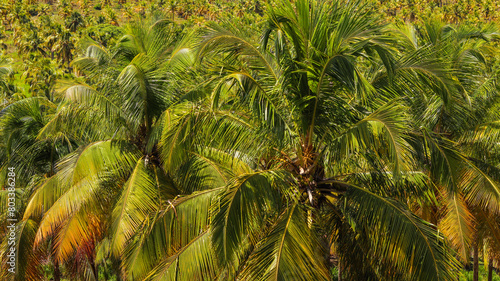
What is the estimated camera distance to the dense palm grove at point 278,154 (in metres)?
6.55

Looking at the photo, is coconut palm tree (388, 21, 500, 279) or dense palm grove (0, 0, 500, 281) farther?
coconut palm tree (388, 21, 500, 279)

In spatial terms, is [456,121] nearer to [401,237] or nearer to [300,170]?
[300,170]

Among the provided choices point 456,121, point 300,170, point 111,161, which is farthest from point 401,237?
point 111,161

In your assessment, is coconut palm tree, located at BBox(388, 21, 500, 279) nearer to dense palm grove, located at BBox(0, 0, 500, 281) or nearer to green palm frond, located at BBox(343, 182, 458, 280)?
dense palm grove, located at BBox(0, 0, 500, 281)

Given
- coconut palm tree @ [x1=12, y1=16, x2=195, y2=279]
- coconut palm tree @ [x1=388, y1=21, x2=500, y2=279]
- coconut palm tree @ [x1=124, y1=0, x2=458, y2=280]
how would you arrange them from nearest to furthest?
coconut palm tree @ [x1=124, y1=0, x2=458, y2=280] → coconut palm tree @ [x1=388, y1=21, x2=500, y2=279] → coconut palm tree @ [x1=12, y1=16, x2=195, y2=279]

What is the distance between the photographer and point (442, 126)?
10.6 metres

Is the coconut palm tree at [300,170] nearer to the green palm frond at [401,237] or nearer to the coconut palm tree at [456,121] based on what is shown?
the green palm frond at [401,237]

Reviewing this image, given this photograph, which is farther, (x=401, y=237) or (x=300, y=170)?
(x=300, y=170)

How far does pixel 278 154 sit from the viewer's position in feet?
26.6

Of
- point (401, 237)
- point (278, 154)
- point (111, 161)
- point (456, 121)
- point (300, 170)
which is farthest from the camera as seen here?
point (456, 121)

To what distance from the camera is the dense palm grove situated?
21.5 ft

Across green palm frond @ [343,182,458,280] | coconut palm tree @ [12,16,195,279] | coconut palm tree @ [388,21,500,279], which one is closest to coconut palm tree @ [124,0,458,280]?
green palm frond @ [343,182,458,280]

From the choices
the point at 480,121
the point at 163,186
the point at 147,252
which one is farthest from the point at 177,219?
the point at 480,121

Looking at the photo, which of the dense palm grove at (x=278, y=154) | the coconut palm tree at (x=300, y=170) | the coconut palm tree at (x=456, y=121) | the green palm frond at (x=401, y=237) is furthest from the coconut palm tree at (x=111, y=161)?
the coconut palm tree at (x=456, y=121)
